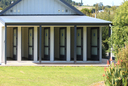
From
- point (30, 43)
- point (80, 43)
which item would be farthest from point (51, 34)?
point (80, 43)

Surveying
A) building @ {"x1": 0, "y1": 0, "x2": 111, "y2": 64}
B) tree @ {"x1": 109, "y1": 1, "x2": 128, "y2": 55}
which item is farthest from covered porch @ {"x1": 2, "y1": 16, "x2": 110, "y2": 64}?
tree @ {"x1": 109, "y1": 1, "x2": 128, "y2": 55}

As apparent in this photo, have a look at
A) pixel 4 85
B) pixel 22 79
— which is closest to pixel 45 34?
pixel 22 79

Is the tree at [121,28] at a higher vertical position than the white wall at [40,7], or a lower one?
lower

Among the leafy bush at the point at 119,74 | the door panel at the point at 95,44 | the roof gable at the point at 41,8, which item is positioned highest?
the roof gable at the point at 41,8

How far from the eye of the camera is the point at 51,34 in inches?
619

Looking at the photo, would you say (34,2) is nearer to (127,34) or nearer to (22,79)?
(127,34)

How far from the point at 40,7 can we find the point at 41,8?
11 cm

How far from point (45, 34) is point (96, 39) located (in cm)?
361

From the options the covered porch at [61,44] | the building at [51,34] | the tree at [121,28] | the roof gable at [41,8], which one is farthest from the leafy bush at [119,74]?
the roof gable at [41,8]

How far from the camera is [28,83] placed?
8883 mm

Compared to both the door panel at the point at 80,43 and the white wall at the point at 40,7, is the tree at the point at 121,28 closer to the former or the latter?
the door panel at the point at 80,43

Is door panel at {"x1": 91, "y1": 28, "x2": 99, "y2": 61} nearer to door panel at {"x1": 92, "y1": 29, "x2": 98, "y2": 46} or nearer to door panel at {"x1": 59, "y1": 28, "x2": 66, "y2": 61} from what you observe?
door panel at {"x1": 92, "y1": 29, "x2": 98, "y2": 46}

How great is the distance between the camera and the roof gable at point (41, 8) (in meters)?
17.7

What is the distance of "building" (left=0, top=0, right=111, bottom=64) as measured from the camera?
1458 cm
